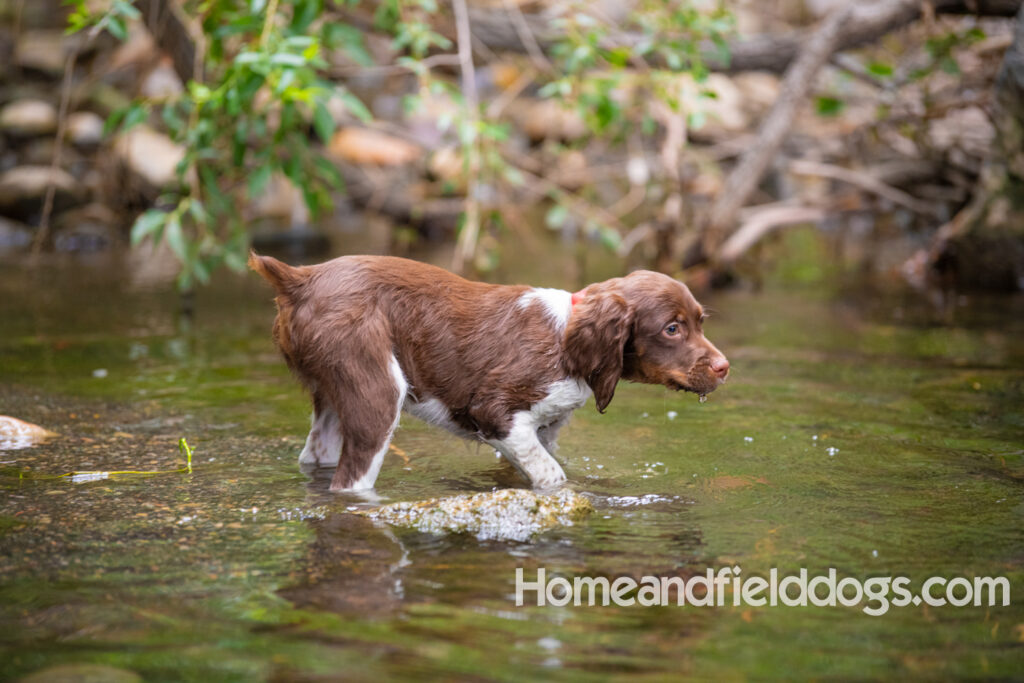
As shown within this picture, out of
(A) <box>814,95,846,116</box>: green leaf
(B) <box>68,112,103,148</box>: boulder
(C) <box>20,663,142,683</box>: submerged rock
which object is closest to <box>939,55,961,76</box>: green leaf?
(A) <box>814,95,846,116</box>: green leaf

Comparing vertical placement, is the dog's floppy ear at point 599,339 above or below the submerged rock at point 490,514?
above

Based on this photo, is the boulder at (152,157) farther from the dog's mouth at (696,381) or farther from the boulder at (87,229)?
the dog's mouth at (696,381)

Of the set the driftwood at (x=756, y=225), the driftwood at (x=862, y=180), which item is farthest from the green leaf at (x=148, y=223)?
the driftwood at (x=862, y=180)

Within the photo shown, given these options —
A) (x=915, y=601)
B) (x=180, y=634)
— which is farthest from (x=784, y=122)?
(x=180, y=634)

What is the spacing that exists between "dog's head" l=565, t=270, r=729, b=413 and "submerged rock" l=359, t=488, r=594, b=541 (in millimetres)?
673

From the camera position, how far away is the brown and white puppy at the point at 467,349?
16.2 feet

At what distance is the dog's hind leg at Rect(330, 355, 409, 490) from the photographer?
4.90m

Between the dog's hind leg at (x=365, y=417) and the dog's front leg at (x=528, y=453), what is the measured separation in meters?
0.56

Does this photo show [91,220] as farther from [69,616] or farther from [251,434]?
[69,616]

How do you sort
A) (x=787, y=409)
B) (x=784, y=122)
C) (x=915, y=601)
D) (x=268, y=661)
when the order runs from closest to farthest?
(x=268, y=661), (x=915, y=601), (x=787, y=409), (x=784, y=122)

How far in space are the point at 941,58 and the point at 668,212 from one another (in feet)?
10.7

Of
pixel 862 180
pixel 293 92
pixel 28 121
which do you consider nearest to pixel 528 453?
pixel 293 92

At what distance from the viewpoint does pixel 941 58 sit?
11391 millimetres

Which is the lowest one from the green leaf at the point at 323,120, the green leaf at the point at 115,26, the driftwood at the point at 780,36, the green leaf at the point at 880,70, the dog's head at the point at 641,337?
the dog's head at the point at 641,337
